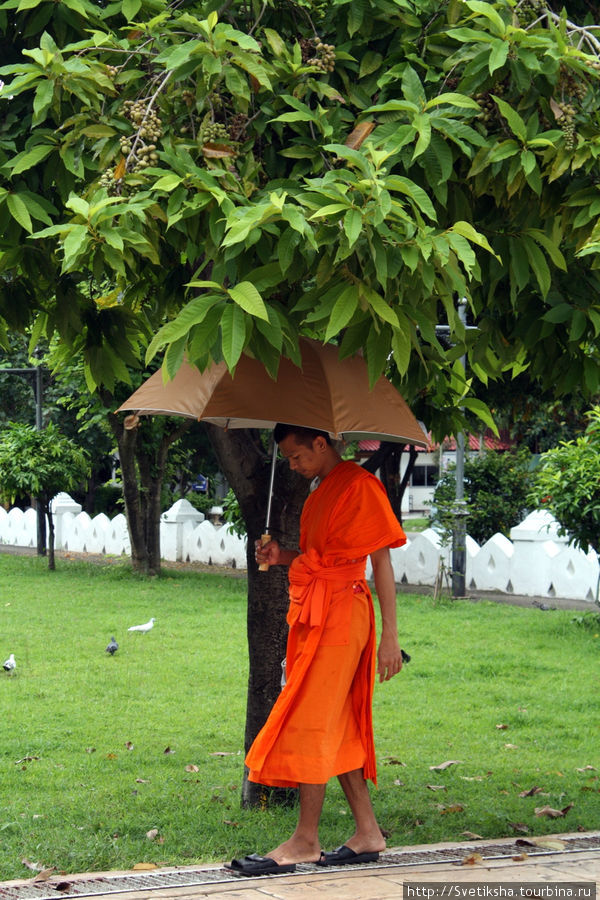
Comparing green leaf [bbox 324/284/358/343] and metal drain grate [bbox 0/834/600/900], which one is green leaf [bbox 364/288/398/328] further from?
metal drain grate [bbox 0/834/600/900]

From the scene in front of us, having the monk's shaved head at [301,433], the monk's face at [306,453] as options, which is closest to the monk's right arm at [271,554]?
the monk's face at [306,453]

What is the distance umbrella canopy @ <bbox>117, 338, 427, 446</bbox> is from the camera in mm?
4676

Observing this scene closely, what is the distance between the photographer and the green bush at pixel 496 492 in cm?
2153

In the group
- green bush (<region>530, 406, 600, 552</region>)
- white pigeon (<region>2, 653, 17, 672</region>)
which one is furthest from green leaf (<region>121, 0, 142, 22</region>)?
green bush (<region>530, 406, 600, 552</region>)

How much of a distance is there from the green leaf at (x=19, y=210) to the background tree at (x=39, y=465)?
15.9 metres

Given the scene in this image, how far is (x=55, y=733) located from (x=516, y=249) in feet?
17.5

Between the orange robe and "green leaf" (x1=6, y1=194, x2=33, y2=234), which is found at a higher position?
"green leaf" (x1=6, y1=194, x2=33, y2=234)

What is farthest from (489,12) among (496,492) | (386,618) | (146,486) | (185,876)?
(496,492)

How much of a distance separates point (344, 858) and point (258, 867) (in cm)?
40

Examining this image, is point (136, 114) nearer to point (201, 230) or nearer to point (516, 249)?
point (201, 230)

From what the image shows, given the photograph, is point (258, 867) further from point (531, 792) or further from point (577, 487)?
point (577, 487)

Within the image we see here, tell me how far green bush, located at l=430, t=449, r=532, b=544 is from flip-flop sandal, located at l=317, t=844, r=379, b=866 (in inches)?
657

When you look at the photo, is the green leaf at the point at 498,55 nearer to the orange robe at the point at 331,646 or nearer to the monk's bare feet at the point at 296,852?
the orange robe at the point at 331,646

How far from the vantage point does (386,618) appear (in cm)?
477
